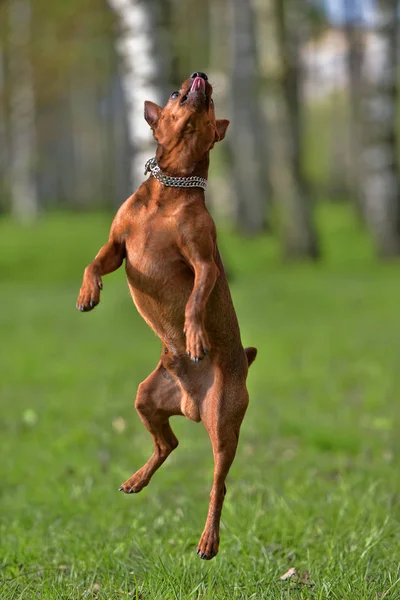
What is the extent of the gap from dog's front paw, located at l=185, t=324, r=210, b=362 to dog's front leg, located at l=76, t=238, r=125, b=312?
28 cm

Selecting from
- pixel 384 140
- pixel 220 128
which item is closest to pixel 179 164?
pixel 220 128

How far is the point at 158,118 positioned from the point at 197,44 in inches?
1409

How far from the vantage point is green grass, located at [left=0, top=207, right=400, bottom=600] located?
410 centimetres

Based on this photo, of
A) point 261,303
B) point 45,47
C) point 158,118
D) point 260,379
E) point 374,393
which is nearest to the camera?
point 158,118

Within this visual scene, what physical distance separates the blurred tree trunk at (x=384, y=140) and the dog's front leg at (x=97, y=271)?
1958 cm

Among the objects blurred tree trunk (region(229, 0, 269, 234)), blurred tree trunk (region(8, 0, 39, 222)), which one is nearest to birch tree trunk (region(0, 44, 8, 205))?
blurred tree trunk (region(8, 0, 39, 222))

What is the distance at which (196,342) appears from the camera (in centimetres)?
243

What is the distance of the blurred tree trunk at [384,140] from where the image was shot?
2159 cm

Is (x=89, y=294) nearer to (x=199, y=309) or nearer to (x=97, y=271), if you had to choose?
(x=97, y=271)

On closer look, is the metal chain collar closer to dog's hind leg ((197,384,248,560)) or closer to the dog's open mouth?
the dog's open mouth

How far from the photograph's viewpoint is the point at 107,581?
156 inches

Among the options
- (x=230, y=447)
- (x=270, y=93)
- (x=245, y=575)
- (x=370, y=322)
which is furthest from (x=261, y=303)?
(x=230, y=447)

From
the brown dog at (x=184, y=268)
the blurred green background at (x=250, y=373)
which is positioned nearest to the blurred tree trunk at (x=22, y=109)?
the blurred green background at (x=250, y=373)

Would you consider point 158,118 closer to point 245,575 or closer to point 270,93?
point 245,575
